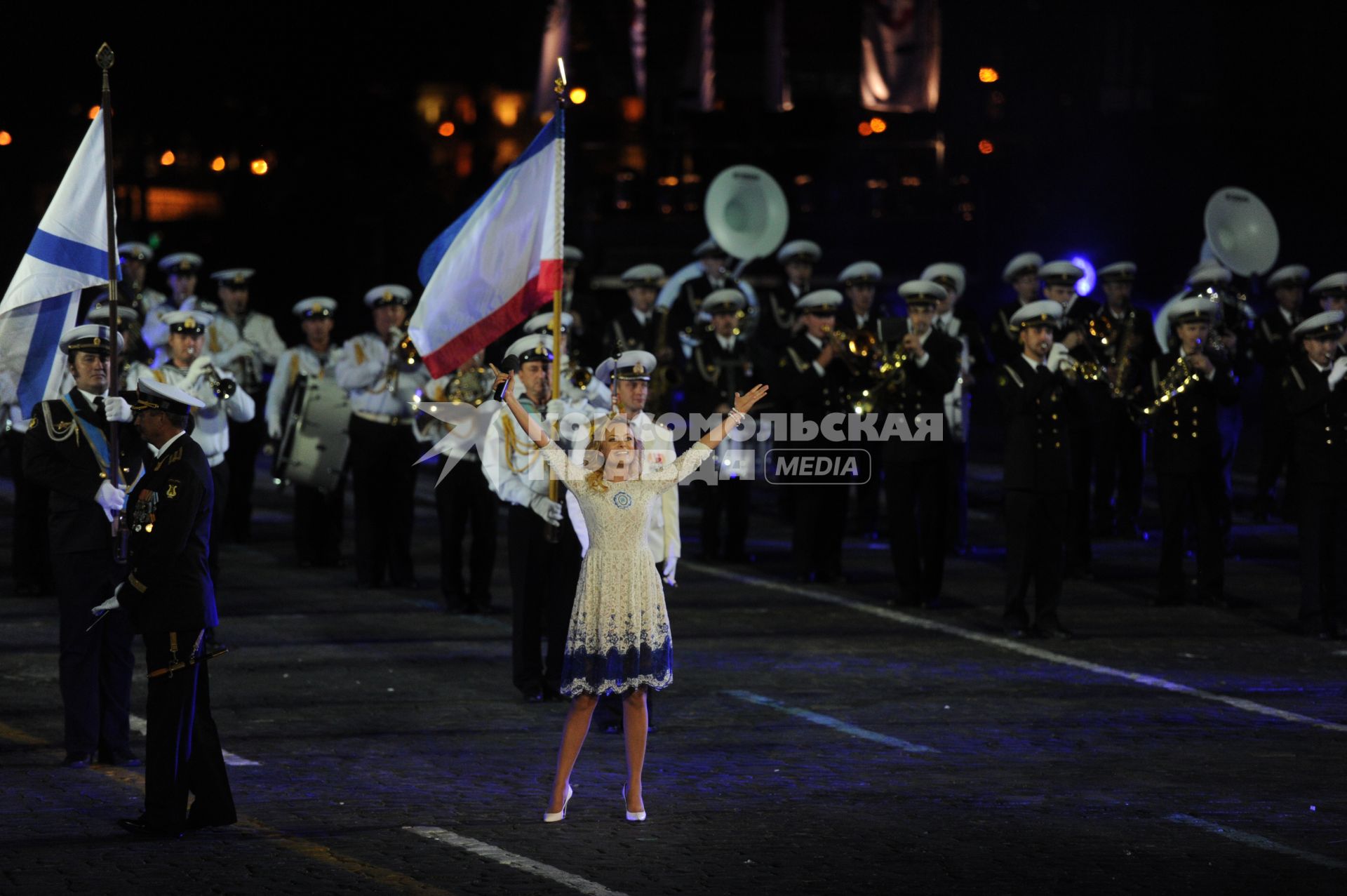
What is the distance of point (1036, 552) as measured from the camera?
44.1 ft

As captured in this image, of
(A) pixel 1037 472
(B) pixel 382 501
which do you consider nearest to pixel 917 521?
(A) pixel 1037 472

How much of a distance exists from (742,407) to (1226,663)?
4.79 m

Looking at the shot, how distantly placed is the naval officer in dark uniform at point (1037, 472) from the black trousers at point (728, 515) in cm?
327

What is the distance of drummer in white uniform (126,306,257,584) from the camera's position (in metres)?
13.3

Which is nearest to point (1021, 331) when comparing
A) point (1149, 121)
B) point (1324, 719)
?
point (1324, 719)

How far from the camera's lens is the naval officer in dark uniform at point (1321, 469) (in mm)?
13391

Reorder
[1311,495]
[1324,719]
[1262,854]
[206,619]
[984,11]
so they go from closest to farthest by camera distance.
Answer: [1262,854], [206,619], [1324,719], [1311,495], [984,11]

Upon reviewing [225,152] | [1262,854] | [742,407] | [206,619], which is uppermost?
[225,152]

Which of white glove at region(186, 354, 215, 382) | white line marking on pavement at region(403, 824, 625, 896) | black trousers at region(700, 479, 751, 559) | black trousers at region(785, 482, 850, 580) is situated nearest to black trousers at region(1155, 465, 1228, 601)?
black trousers at region(785, 482, 850, 580)

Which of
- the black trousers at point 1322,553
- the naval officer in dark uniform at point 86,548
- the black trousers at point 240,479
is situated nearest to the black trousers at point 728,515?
the black trousers at point 240,479

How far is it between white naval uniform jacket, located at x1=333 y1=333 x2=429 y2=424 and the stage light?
44.5 feet

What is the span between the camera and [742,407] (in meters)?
9.15

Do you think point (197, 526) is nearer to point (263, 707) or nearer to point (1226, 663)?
point (263, 707)

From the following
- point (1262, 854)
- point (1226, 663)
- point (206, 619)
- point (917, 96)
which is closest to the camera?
point (1262, 854)
